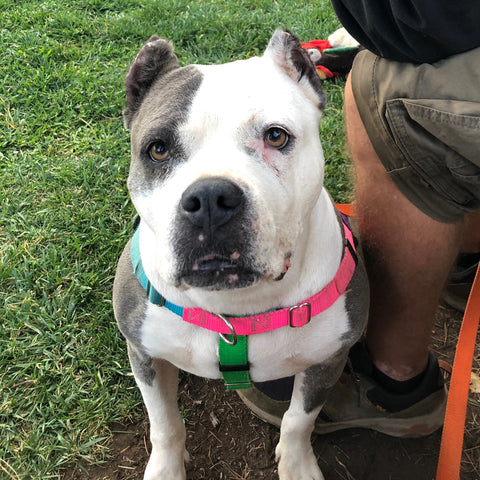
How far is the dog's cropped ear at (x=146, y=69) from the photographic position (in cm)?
190

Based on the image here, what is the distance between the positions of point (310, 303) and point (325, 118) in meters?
2.33

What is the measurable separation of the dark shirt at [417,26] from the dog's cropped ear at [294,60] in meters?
0.24

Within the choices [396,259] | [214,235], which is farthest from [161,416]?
[396,259]

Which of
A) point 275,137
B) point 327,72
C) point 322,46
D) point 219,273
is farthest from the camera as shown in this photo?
point 322,46

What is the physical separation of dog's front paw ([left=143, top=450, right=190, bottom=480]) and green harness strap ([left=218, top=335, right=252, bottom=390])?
49cm

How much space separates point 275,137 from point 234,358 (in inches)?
29.7

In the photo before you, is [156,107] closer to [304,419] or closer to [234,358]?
[234,358]

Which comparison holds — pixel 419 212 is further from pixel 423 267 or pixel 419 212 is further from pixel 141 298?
pixel 141 298

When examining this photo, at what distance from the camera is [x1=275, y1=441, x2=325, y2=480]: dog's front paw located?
7.54 ft

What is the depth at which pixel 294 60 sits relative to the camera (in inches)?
75.4

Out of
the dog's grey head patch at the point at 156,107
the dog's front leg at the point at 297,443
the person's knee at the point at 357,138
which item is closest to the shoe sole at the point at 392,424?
the dog's front leg at the point at 297,443

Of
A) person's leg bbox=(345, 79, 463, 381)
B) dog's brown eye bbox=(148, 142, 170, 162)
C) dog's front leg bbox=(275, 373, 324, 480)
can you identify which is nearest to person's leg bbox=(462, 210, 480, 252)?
person's leg bbox=(345, 79, 463, 381)

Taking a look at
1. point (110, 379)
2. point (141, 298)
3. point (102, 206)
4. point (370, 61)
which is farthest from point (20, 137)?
point (370, 61)

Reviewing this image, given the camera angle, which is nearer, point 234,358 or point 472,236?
point 234,358
